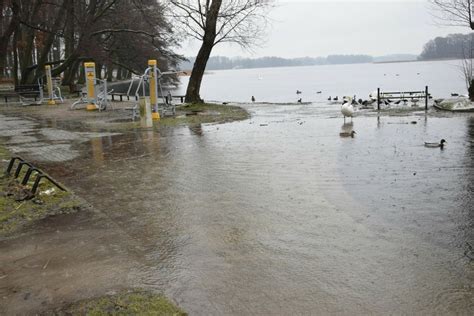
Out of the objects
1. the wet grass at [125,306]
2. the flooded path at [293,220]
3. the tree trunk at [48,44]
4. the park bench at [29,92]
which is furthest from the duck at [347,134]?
the tree trunk at [48,44]

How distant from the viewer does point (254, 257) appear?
174 inches

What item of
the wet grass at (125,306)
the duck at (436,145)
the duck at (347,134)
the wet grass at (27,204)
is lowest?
the wet grass at (125,306)

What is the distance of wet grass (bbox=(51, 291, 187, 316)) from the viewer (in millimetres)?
3404

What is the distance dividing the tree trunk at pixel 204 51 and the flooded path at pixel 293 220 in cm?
1229

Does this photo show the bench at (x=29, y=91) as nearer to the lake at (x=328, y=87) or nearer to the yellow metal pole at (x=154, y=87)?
the yellow metal pole at (x=154, y=87)

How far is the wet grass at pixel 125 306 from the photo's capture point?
3.40m

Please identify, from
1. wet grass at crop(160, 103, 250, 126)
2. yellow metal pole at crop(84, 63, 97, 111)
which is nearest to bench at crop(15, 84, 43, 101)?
yellow metal pole at crop(84, 63, 97, 111)

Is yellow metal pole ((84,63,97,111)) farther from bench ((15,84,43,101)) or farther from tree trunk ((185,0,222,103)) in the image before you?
bench ((15,84,43,101))

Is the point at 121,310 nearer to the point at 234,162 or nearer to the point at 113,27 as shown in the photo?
the point at 234,162

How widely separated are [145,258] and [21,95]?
84.0 feet

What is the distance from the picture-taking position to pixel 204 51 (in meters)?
23.3

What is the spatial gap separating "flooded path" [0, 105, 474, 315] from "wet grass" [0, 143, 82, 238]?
1.20 feet

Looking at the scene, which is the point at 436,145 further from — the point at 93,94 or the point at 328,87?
the point at 328,87

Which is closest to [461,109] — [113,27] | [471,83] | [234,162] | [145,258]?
[471,83]
